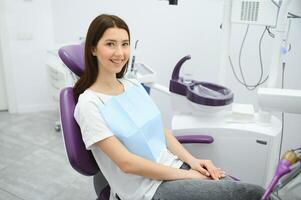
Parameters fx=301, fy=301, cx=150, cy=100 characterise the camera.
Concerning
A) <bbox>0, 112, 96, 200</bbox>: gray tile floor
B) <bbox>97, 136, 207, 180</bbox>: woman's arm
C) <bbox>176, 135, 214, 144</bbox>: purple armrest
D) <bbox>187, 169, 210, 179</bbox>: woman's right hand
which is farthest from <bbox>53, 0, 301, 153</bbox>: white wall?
<bbox>97, 136, 207, 180</bbox>: woman's arm

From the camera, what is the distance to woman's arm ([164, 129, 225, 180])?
1.25 m

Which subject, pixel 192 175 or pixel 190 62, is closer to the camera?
pixel 192 175

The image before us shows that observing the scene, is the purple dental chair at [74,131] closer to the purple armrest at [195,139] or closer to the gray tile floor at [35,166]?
the purple armrest at [195,139]

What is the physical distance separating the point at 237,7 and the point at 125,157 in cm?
105

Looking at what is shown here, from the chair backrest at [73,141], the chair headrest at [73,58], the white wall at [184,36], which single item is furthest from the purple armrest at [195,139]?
A: the white wall at [184,36]

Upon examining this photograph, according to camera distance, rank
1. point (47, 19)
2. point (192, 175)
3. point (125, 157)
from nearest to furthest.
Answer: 1. point (125, 157)
2. point (192, 175)
3. point (47, 19)

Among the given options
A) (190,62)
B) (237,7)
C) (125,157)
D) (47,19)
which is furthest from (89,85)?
(47,19)

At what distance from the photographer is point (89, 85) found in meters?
1.23

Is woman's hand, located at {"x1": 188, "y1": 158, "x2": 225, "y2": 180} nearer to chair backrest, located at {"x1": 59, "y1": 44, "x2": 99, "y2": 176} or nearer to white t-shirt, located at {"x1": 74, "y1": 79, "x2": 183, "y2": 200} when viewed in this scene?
white t-shirt, located at {"x1": 74, "y1": 79, "x2": 183, "y2": 200}

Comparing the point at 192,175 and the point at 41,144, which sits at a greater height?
the point at 192,175

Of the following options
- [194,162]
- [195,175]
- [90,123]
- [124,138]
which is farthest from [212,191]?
[90,123]

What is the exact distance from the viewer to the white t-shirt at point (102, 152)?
107cm

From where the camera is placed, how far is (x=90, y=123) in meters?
1.07

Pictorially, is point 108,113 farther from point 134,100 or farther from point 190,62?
point 190,62
